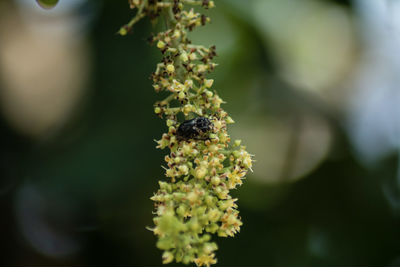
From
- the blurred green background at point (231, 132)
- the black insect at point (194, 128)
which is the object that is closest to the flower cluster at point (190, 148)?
the black insect at point (194, 128)

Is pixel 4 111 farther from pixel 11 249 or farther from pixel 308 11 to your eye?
pixel 308 11

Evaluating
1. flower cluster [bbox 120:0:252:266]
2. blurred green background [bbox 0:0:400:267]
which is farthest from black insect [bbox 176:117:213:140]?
blurred green background [bbox 0:0:400:267]

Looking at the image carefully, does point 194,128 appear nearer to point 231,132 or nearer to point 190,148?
point 190,148

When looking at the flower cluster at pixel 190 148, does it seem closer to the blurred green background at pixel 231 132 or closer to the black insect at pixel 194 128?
the black insect at pixel 194 128

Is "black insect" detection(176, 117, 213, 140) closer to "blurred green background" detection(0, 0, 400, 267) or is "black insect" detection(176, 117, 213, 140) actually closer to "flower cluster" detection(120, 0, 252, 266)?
"flower cluster" detection(120, 0, 252, 266)

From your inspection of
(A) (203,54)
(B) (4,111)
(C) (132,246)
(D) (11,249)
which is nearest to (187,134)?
(A) (203,54)

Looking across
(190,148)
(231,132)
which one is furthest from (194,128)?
(231,132)
